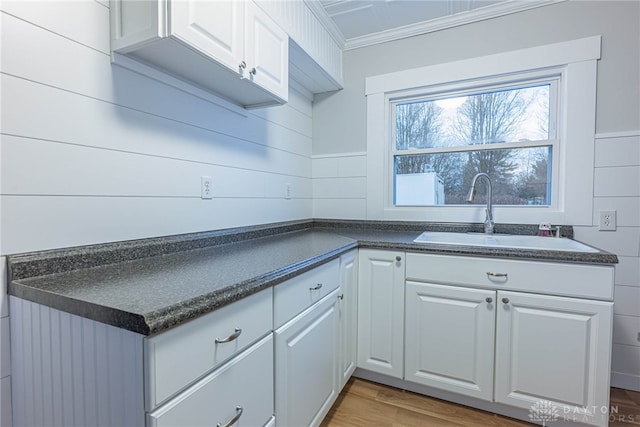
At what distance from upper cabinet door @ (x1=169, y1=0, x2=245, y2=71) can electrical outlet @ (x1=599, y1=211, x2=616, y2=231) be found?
2.09m

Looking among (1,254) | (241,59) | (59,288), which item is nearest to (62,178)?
(1,254)

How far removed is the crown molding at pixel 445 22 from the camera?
1.85 metres

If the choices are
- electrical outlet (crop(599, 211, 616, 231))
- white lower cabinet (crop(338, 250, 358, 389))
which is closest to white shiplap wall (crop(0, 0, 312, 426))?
white lower cabinet (crop(338, 250, 358, 389))

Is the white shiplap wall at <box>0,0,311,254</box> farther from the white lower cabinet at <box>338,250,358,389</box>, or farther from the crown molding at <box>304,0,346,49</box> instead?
the crown molding at <box>304,0,346,49</box>

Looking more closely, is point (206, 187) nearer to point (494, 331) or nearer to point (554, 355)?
point (494, 331)

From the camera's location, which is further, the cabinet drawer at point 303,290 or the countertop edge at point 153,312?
the cabinet drawer at point 303,290

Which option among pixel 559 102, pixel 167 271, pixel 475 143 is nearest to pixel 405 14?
pixel 475 143

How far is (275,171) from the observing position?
1994mm

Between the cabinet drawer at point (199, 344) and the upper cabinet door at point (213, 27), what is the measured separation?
2.81ft

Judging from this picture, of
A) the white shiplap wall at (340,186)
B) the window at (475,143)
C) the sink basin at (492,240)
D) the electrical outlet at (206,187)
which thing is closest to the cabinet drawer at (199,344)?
the electrical outlet at (206,187)

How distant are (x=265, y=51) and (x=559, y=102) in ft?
5.84

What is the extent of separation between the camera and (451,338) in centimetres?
155

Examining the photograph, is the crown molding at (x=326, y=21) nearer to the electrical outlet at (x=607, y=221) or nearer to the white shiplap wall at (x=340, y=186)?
the white shiplap wall at (x=340, y=186)

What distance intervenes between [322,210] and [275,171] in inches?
25.0
